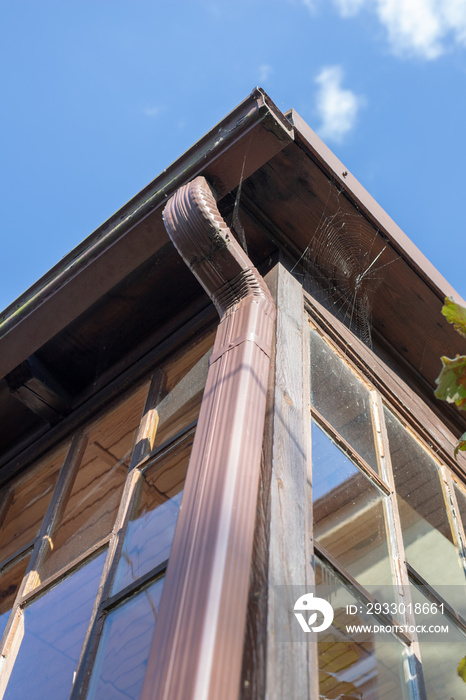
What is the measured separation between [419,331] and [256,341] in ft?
4.67

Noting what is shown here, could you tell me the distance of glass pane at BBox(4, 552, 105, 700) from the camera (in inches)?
75.9

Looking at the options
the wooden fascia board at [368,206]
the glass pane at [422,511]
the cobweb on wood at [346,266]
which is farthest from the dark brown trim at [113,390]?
the glass pane at [422,511]

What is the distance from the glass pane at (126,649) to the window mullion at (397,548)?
64cm

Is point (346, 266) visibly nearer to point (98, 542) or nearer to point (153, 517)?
point (153, 517)

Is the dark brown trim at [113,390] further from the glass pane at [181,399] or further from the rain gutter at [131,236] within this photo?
the rain gutter at [131,236]

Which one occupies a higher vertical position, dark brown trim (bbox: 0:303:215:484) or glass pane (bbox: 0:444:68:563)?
dark brown trim (bbox: 0:303:215:484)

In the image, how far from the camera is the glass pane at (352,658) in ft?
5.21

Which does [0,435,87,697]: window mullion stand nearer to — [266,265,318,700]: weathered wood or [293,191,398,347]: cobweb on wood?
[266,265,318,700]: weathered wood

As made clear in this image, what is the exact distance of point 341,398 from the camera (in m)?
2.49

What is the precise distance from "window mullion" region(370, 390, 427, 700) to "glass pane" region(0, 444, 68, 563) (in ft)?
4.14

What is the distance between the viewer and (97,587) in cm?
207

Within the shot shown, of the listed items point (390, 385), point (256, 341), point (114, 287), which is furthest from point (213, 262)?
point (390, 385)

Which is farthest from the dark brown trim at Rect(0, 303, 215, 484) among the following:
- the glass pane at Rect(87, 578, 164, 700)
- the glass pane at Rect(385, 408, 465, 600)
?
the glass pane at Rect(87, 578, 164, 700)

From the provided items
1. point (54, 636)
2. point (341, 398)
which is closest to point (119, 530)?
point (54, 636)
